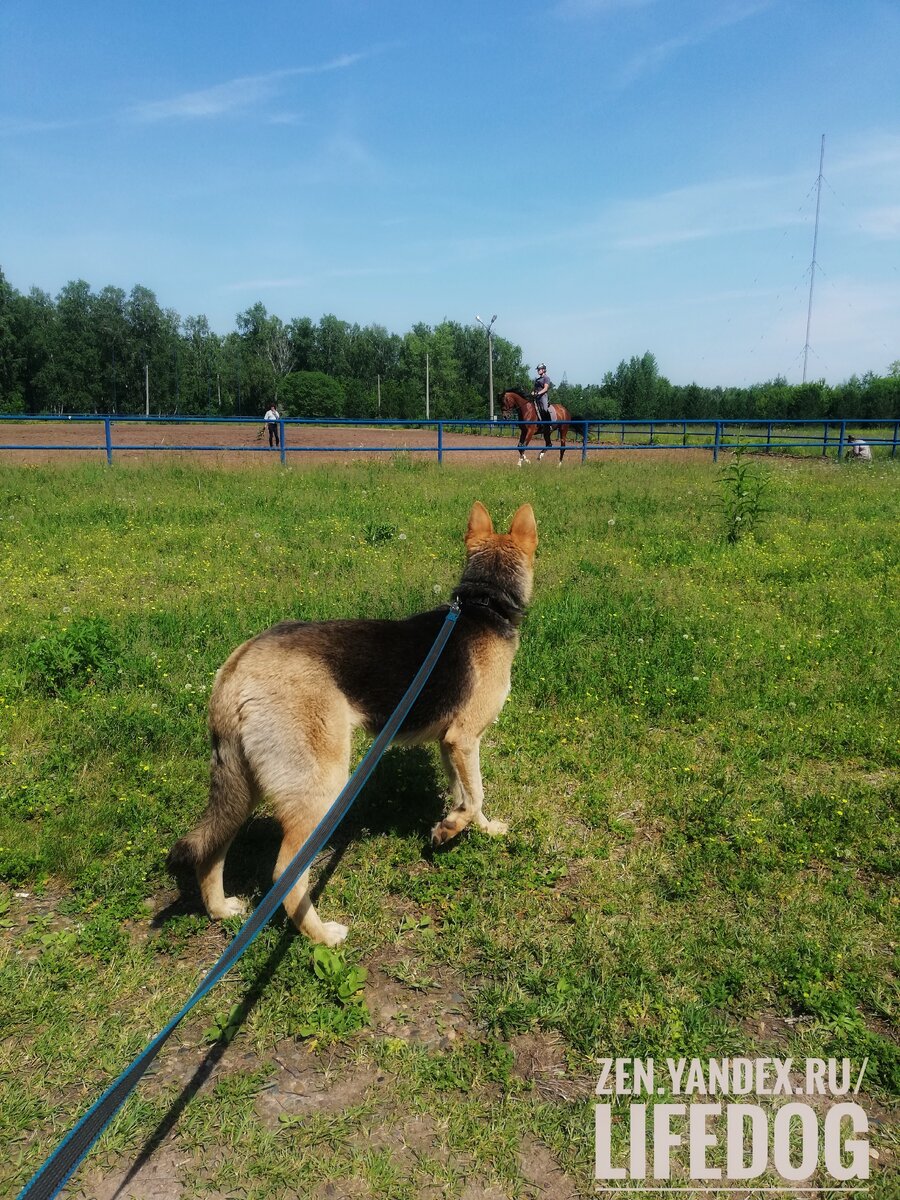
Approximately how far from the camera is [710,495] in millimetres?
12945

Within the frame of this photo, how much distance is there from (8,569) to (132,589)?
5.79 ft

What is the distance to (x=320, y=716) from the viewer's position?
3229 millimetres

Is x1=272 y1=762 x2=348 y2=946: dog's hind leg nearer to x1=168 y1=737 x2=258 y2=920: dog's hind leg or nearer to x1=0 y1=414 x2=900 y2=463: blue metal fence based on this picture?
x1=168 y1=737 x2=258 y2=920: dog's hind leg

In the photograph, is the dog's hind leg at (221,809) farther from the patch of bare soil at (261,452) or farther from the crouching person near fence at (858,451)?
the crouching person near fence at (858,451)

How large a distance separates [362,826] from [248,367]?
99.9 m

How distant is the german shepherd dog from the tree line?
5758 cm

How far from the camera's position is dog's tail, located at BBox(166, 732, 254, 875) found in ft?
10.4

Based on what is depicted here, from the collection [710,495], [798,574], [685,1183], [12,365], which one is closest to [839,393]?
[710,495]

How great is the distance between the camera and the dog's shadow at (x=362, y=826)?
3.68m

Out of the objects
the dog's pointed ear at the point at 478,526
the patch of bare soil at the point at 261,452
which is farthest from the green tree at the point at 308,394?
the dog's pointed ear at the point at 478,526

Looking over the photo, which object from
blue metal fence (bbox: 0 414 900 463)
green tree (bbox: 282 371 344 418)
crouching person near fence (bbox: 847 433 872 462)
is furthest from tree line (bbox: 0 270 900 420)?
crouching person near fence (bbox: 847 433 872 462)

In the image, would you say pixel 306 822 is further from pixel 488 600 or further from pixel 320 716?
pixel 488 600

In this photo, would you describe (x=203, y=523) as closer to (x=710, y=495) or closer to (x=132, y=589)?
(x=132, y=589)

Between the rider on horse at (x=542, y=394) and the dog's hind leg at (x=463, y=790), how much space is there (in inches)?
753
